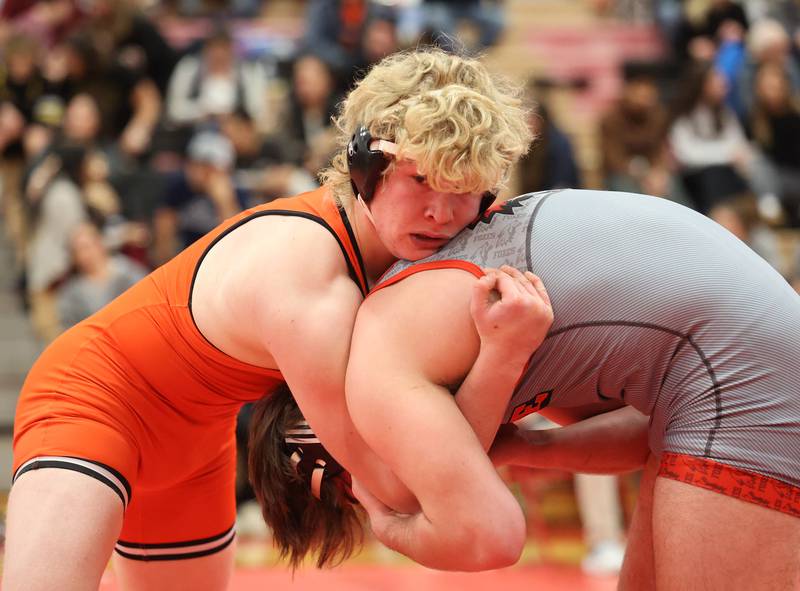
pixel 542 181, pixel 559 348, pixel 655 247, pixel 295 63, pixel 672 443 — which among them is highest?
pixel 655 247

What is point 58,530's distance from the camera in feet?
7.90

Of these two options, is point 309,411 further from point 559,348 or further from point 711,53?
point 711,53

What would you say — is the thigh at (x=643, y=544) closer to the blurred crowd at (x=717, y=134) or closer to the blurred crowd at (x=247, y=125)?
the blurred crowd at (x=247, y=125)

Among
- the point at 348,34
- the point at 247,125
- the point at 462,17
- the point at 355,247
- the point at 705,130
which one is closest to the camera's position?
the point at 355,247

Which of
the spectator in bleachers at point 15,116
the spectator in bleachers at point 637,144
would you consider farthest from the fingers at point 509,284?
the spectator in bleachers at point 15,116

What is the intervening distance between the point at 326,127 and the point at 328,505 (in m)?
4.95

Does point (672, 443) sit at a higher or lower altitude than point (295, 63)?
higher

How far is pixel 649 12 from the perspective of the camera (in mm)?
9922

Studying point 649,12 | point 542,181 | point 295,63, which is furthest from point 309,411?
point 649,12

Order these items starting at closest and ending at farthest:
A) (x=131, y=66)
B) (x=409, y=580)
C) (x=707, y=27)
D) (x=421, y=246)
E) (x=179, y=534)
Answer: (x=421, y=246)
(x=179, y=534)
(x=409, y=580)
(x=131, y=66)
(x=707, y=27)

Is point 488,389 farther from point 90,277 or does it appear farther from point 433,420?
point 90,277

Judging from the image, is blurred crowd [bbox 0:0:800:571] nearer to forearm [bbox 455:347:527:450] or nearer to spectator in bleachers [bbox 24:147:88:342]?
spectator in bleachers [bbox 24:147:88:342]

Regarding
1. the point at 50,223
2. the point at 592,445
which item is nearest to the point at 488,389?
the point at 592,445

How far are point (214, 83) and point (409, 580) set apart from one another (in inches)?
169
